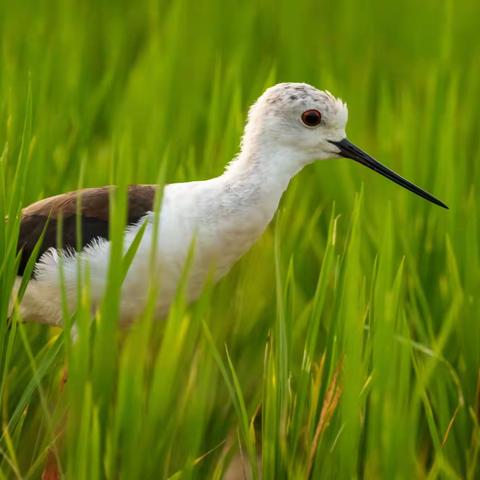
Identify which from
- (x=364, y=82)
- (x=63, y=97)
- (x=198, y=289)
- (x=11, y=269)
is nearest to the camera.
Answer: (x=11, y=269)

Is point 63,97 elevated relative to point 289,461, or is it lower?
elevated

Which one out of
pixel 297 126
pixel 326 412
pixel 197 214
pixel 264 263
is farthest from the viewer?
pixel 264 263

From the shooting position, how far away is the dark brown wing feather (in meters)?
2.59

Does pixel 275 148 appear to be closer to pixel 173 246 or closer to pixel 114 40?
pixel 173 246

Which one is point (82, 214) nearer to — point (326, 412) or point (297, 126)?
point (297, 126)

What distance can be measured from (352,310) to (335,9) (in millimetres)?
3291

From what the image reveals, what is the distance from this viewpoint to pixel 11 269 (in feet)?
6.90

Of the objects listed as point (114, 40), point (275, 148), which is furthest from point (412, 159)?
point (114, 40)

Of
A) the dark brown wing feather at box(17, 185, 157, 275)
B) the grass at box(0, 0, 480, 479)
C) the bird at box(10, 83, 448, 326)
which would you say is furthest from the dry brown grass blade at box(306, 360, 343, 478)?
the dark brown wing feather at box(17, 185, 157, 275)

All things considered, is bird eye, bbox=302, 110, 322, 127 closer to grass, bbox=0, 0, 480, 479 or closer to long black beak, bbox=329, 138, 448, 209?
long black beak, bbox=329, 138, 448, 209

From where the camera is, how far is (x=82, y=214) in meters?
2.59

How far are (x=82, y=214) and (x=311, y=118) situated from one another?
0.57m

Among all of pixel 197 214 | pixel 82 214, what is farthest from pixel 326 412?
pixel 82 214

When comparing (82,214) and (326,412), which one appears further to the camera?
(82,214)
